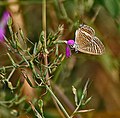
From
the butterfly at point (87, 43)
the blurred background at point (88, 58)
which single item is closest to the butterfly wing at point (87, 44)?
the butterfly at point (87, 43)

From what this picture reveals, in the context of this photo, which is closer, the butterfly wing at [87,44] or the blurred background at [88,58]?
the butterfly wing at [87,44]

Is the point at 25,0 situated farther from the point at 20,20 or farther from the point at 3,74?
the point at 3,74

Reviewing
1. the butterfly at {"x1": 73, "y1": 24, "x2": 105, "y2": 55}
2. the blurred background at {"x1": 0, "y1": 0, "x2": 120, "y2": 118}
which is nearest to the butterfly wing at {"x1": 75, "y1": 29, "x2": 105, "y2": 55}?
the butterfly at {"x1": 73, "y1": 24, "x2": 105, "y2": 55}

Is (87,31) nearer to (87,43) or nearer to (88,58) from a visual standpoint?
(87,43)

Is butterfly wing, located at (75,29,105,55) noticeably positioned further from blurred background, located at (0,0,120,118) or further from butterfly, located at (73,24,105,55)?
blurred background, located at (0,0,120,118)

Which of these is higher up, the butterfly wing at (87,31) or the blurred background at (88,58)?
the butterfly wing at (87,31)

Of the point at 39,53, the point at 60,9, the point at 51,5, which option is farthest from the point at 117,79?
the point at 39,53

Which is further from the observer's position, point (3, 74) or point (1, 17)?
point (1, 17)

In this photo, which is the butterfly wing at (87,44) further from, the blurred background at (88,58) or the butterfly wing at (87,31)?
the blurred background at (88,58)

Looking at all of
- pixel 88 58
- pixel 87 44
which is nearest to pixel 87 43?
pixel 87 44
